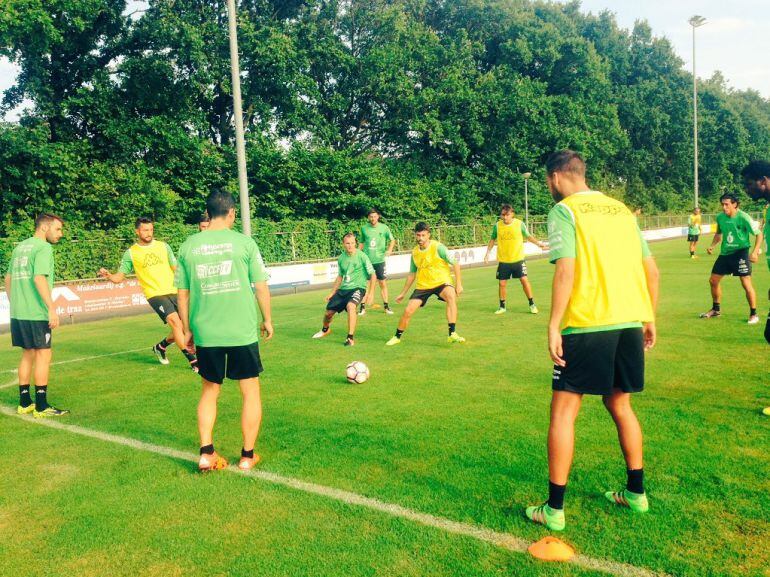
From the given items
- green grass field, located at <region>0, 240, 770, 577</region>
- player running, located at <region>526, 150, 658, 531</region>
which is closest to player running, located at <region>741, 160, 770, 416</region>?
green grass field, located at <region>0, 240, 770, 577</region>

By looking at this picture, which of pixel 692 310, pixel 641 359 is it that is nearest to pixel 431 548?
pixel 641 359

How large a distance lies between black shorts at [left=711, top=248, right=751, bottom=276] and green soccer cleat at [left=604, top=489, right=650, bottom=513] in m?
8.28

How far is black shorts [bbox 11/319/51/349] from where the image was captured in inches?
262

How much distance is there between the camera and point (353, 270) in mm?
10531

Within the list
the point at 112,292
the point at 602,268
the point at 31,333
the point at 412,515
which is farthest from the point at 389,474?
the point at 112,292

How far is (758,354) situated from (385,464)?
589 cm

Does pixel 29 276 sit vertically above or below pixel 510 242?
below

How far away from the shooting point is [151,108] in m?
28.1

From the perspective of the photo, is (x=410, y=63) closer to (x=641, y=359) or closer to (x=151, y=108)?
(x=151, y=108)

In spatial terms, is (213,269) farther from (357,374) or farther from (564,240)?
(357,374)

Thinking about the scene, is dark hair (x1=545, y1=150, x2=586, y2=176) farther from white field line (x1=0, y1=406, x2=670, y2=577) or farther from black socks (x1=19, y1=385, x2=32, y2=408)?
black socks (x1=19, y1=385, x2=32, y2=408)

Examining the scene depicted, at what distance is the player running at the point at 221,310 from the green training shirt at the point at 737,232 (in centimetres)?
932

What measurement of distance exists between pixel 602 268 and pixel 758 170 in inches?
142

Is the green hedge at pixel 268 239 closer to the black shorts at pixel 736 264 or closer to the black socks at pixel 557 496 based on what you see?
the black shorts at pixel 736 264
